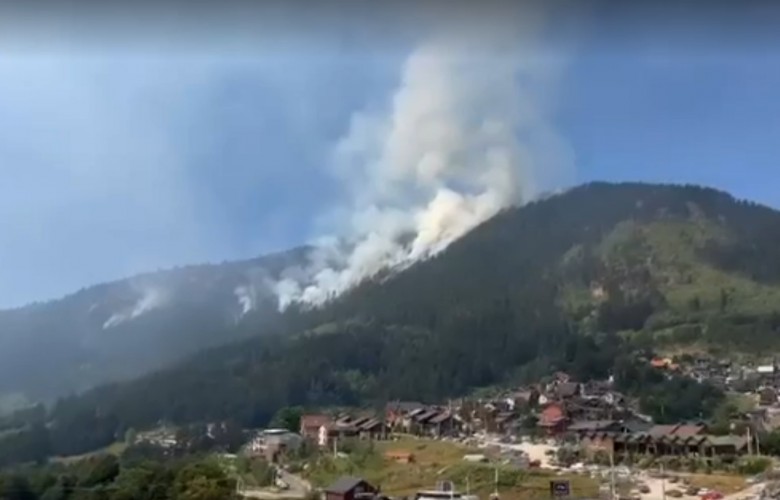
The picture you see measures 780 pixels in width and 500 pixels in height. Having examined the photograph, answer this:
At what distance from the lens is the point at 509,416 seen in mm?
10273

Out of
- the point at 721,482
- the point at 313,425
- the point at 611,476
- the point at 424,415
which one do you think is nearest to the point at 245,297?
the point at 424,415

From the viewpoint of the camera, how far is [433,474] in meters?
7.12

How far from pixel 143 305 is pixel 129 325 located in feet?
4.18

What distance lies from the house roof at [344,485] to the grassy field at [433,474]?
0.27 m

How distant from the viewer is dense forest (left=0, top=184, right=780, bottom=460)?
471 inches

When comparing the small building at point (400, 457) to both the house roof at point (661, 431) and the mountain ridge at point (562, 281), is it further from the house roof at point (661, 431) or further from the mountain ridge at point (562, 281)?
the mountain ridge at point (562, 281)

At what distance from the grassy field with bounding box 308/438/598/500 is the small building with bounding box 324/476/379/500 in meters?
0.26

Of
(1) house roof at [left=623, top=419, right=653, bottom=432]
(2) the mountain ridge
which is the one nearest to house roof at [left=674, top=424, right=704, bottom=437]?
(1) house roof at [left=623, top=419, right=653, bottom=432]

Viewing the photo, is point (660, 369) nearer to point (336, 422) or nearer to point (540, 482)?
point (336, 422)

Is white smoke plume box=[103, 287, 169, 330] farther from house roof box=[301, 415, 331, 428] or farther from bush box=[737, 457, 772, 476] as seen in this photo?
bush box=[737, 457, 772, 476]

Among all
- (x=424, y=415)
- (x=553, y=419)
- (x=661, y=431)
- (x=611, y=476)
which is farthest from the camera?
(x=424, y=415)

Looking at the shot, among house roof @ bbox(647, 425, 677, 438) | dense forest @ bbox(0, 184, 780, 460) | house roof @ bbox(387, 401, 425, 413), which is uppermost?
dense forest @ bbox(0, 184, 780, 460)

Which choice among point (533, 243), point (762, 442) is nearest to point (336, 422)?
point (762, 442)

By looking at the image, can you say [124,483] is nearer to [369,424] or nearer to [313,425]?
[313,425]
